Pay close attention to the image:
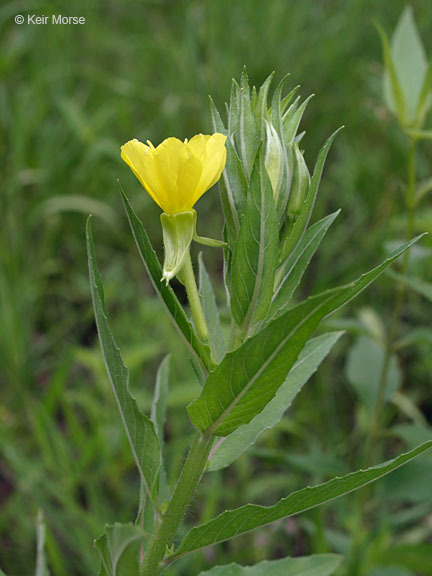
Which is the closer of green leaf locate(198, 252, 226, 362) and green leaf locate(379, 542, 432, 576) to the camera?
green leaf locate(198, 252, 226, 362)

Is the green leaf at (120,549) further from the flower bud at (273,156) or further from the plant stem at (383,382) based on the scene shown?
the plant stem at (383,382)

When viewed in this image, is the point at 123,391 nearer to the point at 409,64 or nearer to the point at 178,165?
the point at 178,165

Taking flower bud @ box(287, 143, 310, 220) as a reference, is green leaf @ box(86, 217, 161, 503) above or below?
below

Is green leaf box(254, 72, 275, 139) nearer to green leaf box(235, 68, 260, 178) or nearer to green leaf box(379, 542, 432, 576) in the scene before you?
green leaf box(235, 68, 260, 178)

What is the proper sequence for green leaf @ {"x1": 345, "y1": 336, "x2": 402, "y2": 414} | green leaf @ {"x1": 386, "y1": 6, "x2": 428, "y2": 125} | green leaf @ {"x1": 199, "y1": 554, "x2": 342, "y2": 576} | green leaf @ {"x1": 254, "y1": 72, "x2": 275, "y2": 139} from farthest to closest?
1. green leaf @ {"x1": 345, "y1": 336, "x2": 402, "y2": 414}
2. green leaf @ {"x1": 386, "y1": 6, "x2": 428, "y2": 125}
3. green leaf @ {"x1": 199, "y1": 554, "x2": 342, "y2": 576}
4. green leaf @ {"x1": 254, "y1": 72, "x2": 275, "y2": 139}

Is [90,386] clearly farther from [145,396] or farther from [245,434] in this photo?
[245,434]

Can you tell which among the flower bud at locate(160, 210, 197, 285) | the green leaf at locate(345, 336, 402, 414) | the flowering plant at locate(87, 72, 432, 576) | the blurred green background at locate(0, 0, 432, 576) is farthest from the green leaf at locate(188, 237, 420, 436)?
the green leaf at locate(345, 336, 402, 414)

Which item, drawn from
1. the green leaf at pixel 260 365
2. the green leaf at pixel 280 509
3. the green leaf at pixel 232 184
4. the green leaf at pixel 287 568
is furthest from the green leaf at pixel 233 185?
the green leaf at pixel 287 568

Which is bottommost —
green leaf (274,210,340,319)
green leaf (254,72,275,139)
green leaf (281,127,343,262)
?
green leaf (274,210,340,319)
